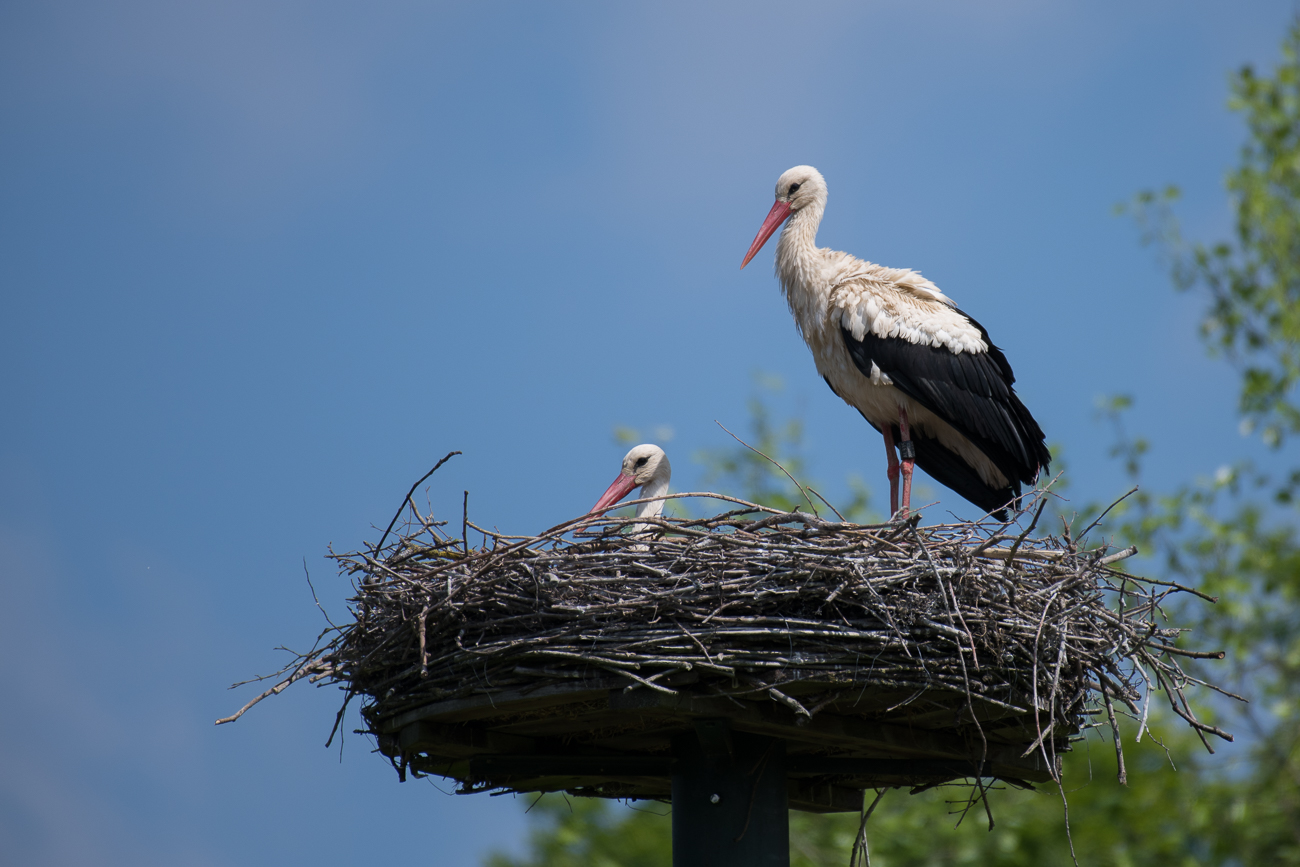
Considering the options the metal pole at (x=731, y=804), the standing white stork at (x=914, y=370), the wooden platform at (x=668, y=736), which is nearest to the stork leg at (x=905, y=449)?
the standing white stork at (x=914, y=370)

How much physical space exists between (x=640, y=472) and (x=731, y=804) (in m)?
2.12

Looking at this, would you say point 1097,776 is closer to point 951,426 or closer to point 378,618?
point 951,426

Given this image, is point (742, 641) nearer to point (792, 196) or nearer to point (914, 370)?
point (914, 370)

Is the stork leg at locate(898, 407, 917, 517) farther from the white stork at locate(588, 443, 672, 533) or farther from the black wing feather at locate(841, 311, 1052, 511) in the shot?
the white stork at locate(588, 443, 672, 533)

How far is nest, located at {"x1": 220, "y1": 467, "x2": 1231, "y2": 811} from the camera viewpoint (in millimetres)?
3713

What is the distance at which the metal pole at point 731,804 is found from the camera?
4219 mm

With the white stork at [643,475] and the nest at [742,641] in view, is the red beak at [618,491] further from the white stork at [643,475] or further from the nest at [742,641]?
the nest at [742,641]

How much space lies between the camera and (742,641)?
12.2 ft

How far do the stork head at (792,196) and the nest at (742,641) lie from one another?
2731 mm

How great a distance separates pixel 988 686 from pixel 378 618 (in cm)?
198

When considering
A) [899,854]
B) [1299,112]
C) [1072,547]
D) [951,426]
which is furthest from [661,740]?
[1299,112]

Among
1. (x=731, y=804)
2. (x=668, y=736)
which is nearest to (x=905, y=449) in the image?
(x=668, y=736)

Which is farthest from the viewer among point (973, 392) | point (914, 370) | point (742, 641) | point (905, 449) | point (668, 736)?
point (905, 449)

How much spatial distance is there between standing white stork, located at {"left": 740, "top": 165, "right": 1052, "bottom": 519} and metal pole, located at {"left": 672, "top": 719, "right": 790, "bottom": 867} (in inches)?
72.3
